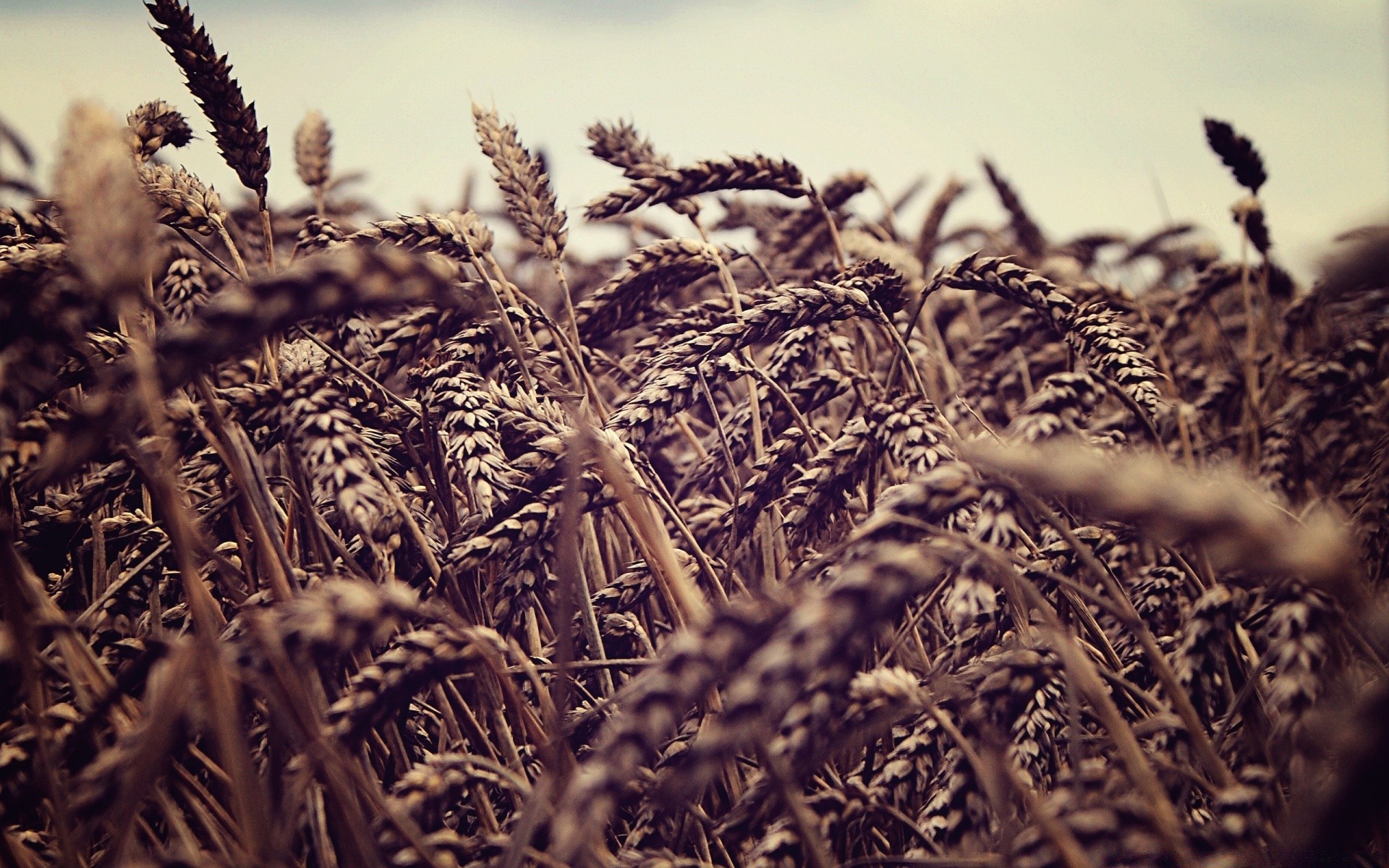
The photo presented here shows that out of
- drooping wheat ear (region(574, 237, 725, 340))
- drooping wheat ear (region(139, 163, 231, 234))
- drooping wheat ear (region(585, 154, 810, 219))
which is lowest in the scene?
drooping wheat ear (region(574, 237, 725, 340))

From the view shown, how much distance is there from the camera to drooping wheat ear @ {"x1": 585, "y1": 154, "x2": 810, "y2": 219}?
2217 millimetres

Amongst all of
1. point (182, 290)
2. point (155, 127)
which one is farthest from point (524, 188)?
point (182, 290)

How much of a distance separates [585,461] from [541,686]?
0.44 meters

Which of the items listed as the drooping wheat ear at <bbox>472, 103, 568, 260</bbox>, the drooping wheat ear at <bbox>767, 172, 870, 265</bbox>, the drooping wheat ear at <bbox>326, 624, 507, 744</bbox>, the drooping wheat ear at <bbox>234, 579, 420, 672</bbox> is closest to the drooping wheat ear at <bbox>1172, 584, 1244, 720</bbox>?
the drooping wheat ear at <bbox>326, 624, 507, 744</bbox>

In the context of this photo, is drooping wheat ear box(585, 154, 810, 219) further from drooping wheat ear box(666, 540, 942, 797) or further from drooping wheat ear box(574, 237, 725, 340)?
drooping wheat ear box(666, 540, 942, 797)

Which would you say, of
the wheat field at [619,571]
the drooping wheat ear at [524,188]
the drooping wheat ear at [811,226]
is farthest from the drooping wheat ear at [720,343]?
the drooping wheat ear at [811,226]

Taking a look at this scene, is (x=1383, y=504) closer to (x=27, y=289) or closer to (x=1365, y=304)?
(x=1365, y=304)

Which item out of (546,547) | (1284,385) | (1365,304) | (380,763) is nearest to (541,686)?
(546,547)

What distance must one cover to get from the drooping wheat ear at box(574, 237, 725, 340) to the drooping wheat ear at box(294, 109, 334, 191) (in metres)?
1.74

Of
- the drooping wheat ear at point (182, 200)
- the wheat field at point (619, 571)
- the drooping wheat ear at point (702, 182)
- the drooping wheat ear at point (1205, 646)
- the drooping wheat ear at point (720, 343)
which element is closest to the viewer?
Result: the wheat field at point (619, 571)

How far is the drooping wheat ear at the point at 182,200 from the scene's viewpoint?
178cm

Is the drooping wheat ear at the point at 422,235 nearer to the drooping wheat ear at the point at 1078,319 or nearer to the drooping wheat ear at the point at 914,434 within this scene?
the drooping wheat ear at the point at 914,434

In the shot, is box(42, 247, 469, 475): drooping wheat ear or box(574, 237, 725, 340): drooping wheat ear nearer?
box(42, 247, 469, 475): drooping wheat ear

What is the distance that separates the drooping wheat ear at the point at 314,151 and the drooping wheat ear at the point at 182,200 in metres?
1.55
